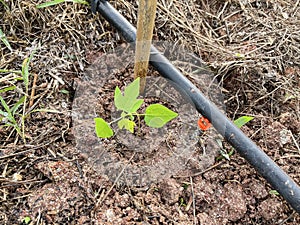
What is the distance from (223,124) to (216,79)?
0.94ft

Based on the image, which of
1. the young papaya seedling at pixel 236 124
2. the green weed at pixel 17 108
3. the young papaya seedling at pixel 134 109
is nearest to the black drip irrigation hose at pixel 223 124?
the young papaya seedling at pixel 236 124

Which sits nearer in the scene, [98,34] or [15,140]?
[15,140]

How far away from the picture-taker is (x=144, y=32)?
3.49 ft

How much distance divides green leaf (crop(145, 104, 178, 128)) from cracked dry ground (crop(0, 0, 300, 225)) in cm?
22

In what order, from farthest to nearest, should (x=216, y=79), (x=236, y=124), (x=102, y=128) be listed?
(x=216, y=79) → (x=236, y=124) → (x=102, y=128)

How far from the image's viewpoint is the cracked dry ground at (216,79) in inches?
43.2

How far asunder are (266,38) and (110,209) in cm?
101

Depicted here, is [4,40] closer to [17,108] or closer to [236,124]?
[17,108]

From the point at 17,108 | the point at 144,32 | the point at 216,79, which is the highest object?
the point at 144,32

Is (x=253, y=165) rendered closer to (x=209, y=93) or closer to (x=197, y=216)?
(x=197, y=216)

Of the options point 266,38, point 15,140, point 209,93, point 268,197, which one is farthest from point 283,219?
point 15,140

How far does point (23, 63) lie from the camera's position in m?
1.24

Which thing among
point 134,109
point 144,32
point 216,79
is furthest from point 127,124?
point 216,79

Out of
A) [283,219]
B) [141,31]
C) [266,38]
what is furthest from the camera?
[266,38]
